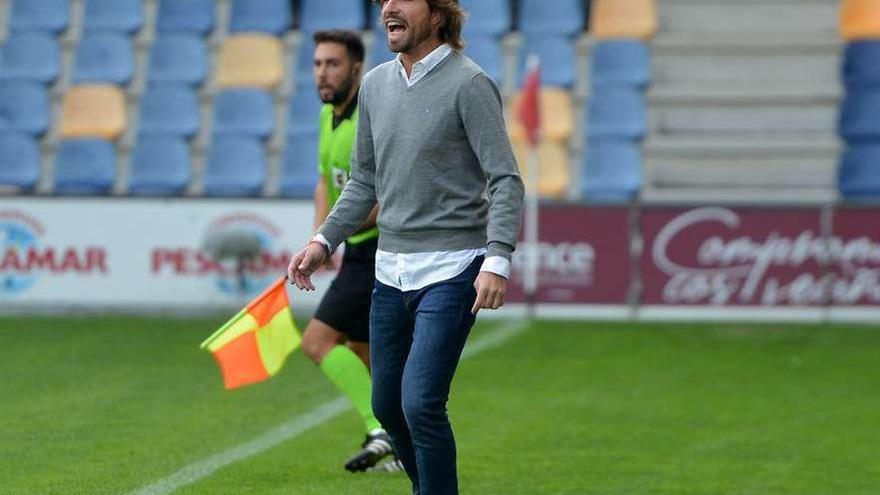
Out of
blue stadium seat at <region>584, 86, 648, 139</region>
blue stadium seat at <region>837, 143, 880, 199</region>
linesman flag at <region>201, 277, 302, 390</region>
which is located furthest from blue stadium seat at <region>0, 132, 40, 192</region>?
linesman flag at <region>201, 277, 302, 390</region>

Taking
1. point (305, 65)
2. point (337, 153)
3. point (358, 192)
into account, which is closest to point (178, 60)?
point (305, 65)

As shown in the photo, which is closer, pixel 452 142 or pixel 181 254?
pixel 452 142

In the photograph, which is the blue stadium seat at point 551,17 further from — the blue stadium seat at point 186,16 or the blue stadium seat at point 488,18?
the blue stadium seat at point 186,16

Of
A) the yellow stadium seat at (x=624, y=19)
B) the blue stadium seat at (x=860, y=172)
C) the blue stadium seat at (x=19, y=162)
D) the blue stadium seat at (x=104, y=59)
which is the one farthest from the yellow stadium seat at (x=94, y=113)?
the blue stadium seat at (x=860, y=172)

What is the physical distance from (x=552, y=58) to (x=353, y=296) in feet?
37.0

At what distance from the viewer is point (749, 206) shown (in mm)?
16797

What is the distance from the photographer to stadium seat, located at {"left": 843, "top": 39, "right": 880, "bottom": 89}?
19438mm

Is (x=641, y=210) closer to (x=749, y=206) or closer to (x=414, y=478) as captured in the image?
(x=749, y=206)

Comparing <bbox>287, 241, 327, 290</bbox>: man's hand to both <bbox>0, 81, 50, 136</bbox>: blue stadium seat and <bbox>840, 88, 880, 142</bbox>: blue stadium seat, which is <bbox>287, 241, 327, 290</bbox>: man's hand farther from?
<bbox>840, 88, 880, 142</bbox>: blue stadium seat

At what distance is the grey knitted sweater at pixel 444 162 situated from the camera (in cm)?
600

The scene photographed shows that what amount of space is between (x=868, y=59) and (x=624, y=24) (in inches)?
100

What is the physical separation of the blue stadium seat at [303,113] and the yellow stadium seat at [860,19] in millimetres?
5612

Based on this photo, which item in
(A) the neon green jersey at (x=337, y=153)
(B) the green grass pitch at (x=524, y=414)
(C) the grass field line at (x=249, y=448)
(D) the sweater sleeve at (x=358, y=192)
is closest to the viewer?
(D) the sweater sleeve at (x=358, y=192)

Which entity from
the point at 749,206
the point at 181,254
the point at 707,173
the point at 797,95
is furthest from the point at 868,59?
the point at 181,254
